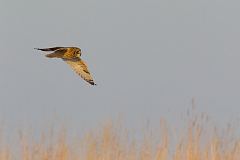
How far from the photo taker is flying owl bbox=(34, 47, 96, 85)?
223 centimetres

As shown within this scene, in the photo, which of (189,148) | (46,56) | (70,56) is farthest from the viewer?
(189,148)

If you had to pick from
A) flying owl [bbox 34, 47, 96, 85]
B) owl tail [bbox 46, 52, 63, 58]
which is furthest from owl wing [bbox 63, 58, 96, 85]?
owl tail [bbox 46, 52, 63, 58]

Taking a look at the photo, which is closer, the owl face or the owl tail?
the owl tail

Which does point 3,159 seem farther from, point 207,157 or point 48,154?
point 207,157

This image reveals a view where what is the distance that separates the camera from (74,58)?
2.38m

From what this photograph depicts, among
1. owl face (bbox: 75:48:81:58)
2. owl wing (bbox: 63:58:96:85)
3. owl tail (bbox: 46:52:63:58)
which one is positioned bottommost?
owl wing (bbox: 63:58:96:85)

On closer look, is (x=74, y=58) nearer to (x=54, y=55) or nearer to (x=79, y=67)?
(x=79, y=67)

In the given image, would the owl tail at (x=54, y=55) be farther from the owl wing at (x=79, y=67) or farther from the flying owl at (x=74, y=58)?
the owl wing at (x=79, y=67)

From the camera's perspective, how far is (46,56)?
6.76ft

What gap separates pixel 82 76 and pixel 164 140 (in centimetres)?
157

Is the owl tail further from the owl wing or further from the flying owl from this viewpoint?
the owl wing

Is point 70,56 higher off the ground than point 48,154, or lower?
higher

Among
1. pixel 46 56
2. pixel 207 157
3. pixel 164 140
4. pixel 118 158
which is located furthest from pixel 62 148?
pixel 46 56

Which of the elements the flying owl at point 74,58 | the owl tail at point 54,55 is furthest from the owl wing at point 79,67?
the owl tail at point 54,55
